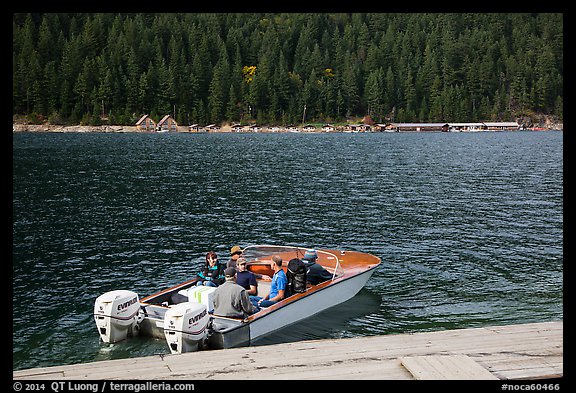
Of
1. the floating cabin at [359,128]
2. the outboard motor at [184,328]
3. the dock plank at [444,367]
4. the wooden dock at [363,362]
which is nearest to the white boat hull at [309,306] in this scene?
the outboard motor at [184,328]

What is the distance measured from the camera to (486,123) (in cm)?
18825

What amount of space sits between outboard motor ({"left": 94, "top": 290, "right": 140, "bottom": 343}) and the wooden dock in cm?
420

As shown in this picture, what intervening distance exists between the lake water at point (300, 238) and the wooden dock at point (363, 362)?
4.41m

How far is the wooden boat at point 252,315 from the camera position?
442 inches

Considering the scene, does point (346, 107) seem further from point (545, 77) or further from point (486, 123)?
point (545, 77)

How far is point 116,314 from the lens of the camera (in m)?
12.2

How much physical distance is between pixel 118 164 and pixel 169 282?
48175mm

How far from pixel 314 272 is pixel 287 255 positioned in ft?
7.32

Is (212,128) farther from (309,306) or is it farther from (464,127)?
(309,306)

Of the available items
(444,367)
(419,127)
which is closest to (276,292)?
(444,367)

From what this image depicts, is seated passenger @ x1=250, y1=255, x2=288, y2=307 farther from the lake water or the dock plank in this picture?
the dock plank

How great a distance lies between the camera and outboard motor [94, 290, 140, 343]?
12.2 m
